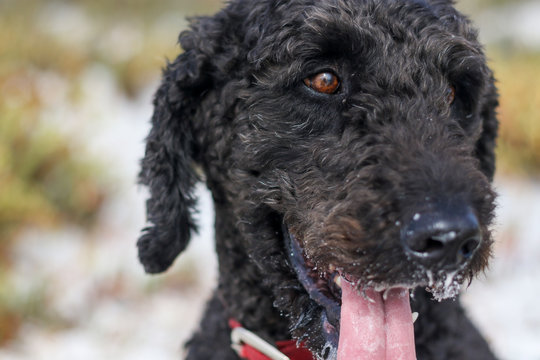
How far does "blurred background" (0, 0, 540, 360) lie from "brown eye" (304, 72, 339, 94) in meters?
1.12

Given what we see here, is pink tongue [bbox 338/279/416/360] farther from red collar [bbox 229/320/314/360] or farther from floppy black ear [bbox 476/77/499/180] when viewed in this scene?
floppy black ear [bbox 476/77/499/180]

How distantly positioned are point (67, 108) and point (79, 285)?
2762 millimetres

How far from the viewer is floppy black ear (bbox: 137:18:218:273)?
2527mm

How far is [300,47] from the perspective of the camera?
2176mm

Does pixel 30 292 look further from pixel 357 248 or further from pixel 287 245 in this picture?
pixel 357 248

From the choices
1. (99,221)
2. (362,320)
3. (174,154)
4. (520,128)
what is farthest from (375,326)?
(520,128)

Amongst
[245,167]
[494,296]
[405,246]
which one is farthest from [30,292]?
[494,296]

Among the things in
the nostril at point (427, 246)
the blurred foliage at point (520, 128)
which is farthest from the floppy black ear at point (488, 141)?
the blurred foliage at point (520, 128)

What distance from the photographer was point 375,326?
2000 millimetres

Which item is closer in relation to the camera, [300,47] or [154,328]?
[300,47]

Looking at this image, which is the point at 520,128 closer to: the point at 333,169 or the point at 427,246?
the point at 333,169

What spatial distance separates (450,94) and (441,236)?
2.84 feet

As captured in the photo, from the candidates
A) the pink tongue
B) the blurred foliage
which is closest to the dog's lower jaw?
the pink tongue

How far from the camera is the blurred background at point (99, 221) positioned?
14.9ft
